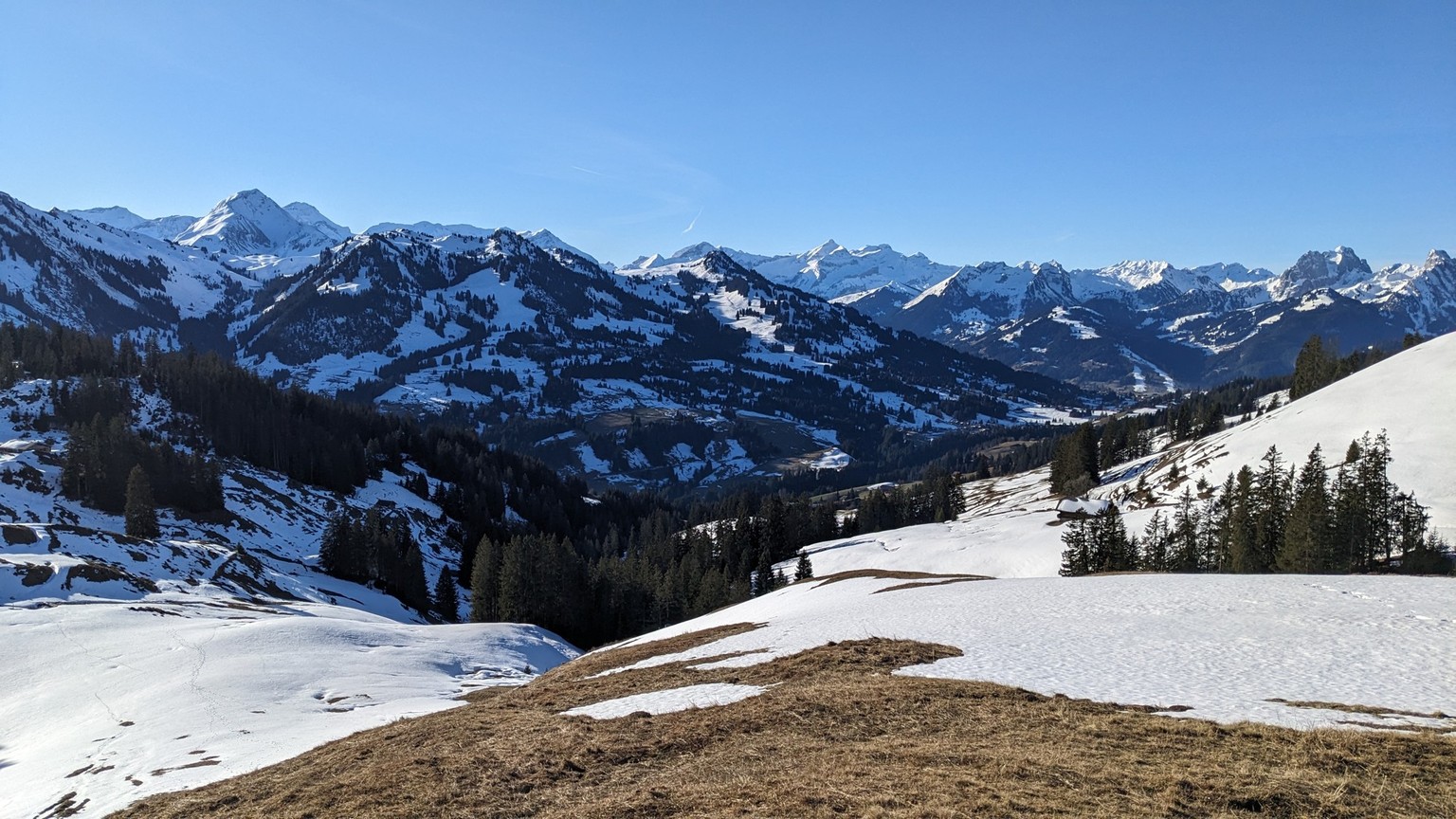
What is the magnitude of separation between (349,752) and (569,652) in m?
43.1

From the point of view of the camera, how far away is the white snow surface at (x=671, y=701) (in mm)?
21000

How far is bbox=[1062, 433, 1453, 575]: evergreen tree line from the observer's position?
59.6 m

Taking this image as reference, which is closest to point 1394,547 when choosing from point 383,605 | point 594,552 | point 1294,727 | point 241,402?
point 1294,727

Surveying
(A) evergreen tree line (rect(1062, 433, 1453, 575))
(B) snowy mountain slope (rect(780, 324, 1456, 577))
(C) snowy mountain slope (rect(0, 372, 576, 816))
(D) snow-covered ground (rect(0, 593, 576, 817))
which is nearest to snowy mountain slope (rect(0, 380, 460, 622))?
(C) snowy mountain slope (rect(0, 372, 576, 816))

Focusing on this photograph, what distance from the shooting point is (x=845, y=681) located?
22047mm

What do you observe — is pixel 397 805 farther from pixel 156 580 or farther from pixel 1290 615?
pixel 156 580

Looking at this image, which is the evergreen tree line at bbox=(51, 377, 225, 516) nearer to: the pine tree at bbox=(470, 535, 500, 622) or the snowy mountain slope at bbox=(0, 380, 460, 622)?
the snowy mountain slope at bbox=(0, 380, 460, 622)

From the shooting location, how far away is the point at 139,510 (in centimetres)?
8494

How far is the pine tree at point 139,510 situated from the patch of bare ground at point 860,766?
87.0 m

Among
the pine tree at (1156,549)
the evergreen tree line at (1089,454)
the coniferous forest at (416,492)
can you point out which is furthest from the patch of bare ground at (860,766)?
the evergreen tree line at (1089,454)

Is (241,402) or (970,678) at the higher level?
(241,402)

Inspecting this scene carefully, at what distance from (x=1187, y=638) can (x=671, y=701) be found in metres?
20.2

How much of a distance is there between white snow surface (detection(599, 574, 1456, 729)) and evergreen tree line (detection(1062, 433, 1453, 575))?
82.3ft

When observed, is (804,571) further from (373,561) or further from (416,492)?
(416,492)
